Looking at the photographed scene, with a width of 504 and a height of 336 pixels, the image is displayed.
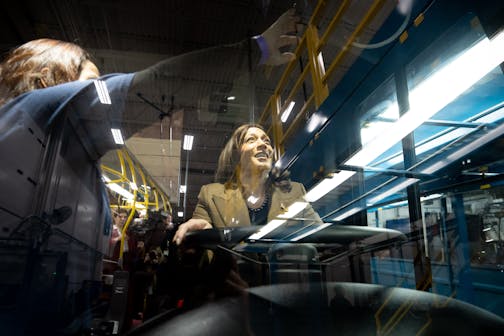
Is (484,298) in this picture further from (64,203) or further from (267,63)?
(64,203)

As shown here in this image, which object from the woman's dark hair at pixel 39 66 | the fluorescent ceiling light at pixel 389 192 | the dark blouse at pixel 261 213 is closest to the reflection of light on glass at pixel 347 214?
the fluorescent ceiling light at pixel 389 192

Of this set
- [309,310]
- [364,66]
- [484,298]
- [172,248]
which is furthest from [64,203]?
[484,298]

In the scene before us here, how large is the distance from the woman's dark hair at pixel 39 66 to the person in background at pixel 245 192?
0.43 metres

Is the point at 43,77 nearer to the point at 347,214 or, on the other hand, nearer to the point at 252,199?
the point at 252,199

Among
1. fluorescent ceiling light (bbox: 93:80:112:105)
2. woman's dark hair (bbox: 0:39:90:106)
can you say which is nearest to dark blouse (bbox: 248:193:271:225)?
fluorescent ceiling light (bbox: 93:80:112:105)

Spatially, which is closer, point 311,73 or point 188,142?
point 188,142

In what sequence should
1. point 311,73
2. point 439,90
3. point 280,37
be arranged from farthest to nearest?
point 311,73
point 280,37
point 439,90

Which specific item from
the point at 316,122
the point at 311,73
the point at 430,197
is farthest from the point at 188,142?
the point at 311,73

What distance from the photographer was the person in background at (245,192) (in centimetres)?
56

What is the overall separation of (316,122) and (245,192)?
24cm

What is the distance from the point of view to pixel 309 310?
50 cm

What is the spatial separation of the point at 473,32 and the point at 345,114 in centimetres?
28

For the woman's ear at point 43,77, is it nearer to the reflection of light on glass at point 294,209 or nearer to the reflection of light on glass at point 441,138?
the reflection of light on glass at point 294,209

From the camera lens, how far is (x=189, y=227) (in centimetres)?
53
